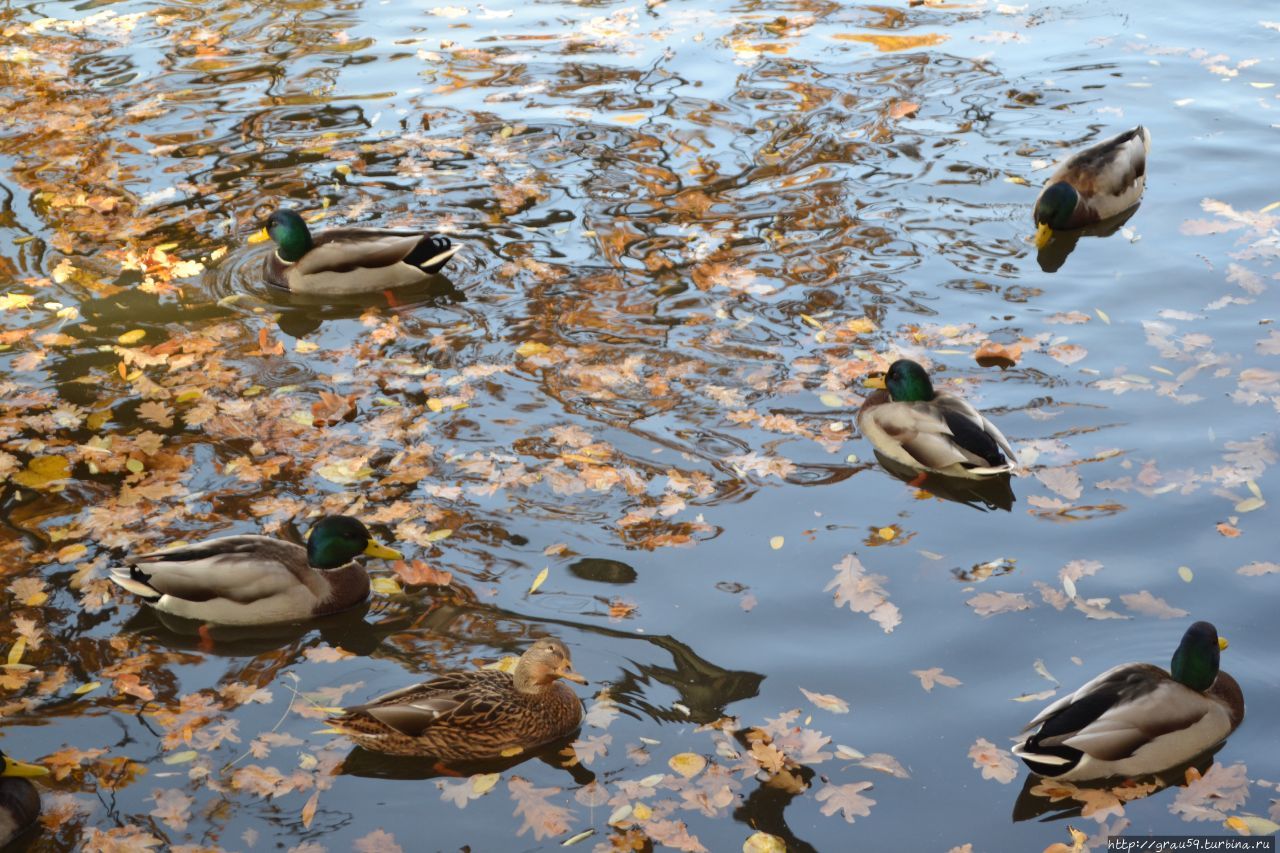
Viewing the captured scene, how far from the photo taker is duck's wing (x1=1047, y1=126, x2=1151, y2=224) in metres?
9.44

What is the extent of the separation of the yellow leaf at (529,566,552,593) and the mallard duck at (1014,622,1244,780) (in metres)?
2.30

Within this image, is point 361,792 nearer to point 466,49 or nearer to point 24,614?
point 24,614

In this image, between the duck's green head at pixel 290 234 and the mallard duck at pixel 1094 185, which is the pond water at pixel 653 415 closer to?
the mallard duck at pixel 1094 185

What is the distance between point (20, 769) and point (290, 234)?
185 inches

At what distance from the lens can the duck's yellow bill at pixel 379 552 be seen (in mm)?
6066

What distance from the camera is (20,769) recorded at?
4852mm

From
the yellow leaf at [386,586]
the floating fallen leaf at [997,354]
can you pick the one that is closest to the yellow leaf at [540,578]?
the yellow leaf at [386,586]

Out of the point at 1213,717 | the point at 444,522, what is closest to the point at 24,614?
the point at 444,522

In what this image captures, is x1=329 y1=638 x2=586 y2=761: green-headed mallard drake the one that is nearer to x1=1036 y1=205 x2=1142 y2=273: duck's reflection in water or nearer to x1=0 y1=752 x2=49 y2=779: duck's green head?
x1=0 y1=752 x2=49 y2=779: duck's green head

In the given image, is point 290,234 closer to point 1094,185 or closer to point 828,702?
point 828,702

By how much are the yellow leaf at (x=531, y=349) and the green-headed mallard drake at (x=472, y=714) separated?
3186 mm

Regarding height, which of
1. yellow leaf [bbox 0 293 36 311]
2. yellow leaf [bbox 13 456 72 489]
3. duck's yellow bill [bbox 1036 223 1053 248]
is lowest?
yellow leaf [bbox 13 456 72 489]

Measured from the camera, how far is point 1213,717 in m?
5.16

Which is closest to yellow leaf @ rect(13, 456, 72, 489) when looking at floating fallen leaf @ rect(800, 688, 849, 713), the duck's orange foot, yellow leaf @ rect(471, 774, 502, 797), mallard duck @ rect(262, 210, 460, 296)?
the duck's orange foot
